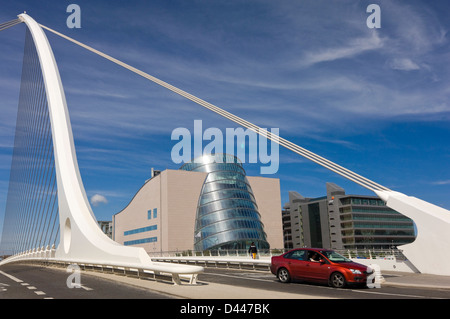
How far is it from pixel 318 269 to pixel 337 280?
94cm

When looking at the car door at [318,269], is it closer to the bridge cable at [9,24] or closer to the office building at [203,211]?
the bridge cable at [9,24]

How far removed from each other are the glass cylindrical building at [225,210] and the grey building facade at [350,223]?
48.9 meters

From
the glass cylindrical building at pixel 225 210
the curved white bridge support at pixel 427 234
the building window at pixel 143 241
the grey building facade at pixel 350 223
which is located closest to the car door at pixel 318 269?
the curved white bridge support at pixel 427 234

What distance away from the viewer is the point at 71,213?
83.8 ft

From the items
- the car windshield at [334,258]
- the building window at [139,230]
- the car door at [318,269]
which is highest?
the building window at [139,230]

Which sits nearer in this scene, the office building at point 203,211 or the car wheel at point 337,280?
the car wheel at point 337,280

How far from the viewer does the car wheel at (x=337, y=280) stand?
47.3 ft

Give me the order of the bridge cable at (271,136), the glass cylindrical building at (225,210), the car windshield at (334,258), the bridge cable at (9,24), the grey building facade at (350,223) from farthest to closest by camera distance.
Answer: the grey building facade at (350,223)
the glass cylindrical building at (225,210)
the bridge cable at (9,24)
the bridge cable at (271,136)
the car windshield at (334,258)

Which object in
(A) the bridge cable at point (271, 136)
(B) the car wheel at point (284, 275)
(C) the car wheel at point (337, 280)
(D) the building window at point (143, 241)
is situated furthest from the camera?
(D) the building window at point (143, 241)

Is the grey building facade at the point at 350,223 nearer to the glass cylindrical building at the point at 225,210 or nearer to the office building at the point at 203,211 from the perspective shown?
the office building at the point at 203,211

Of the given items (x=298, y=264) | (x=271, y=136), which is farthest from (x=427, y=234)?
(x=271, y=136)

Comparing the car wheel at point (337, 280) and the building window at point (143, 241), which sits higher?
the building window at point (143, 241)

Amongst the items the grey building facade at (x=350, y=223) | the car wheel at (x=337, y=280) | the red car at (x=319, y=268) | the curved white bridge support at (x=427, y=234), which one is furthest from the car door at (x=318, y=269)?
the grey building facade at (x=350, y=223)

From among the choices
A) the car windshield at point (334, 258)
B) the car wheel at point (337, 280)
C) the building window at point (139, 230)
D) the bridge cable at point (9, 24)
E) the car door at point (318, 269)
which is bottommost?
the car wheel at point (337, 280)
